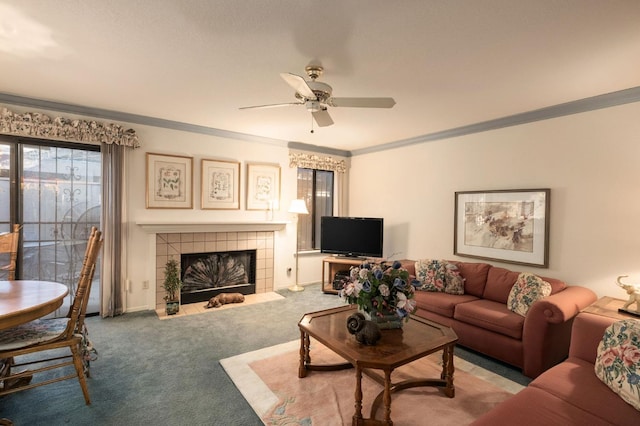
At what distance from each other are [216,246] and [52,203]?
1.95m

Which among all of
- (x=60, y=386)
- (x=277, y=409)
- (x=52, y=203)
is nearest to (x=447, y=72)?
(x=277, y=409)

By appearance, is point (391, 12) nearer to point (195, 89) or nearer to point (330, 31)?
point (330, 31)

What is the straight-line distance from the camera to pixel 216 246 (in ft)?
15.3

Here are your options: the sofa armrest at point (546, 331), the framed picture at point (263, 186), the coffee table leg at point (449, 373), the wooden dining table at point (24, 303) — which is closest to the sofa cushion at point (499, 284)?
the sofa armrest at point (546, 331)

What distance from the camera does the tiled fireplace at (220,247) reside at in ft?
14.0

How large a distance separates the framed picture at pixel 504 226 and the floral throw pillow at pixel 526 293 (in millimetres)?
540

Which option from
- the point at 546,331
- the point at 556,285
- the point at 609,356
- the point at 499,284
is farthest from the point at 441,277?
the point at 609,356

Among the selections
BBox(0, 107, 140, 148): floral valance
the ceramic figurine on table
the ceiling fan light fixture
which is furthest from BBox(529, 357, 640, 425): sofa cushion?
BBox(0, 107, 140, 148): floral valance

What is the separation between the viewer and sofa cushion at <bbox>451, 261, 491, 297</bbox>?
3658mm

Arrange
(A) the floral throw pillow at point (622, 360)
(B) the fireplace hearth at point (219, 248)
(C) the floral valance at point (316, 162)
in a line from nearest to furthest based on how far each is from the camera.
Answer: (A) the floral throw pillow at point (622, 360)
(B) the fireplace hearth at point (219, 248)
(C) the floral valance at point (316, 162)

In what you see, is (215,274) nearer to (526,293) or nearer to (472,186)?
(472,186)

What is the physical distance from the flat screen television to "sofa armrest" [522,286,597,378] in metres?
2.49

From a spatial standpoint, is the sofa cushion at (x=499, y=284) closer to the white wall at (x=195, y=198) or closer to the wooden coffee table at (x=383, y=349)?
the wooden coffee table at (x=383, y=349)

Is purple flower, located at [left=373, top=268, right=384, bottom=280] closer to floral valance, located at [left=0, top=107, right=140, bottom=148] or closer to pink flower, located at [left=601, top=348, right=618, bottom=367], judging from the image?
pink flower, located at [left=601, top=348, right=618, bottom=367]
